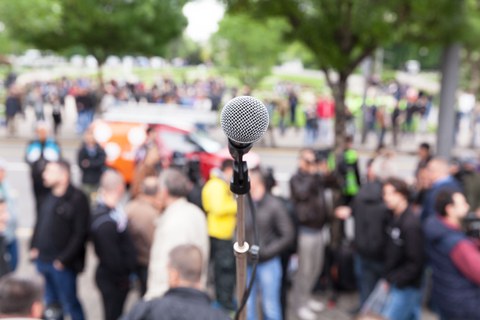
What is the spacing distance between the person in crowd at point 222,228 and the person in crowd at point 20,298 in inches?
83.2

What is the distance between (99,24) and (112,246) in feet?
Result: 40.7

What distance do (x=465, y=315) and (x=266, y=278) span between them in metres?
1.73

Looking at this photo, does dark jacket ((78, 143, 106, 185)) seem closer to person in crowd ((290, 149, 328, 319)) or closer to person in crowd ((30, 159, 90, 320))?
person in crowd ((30, 159, 90, 320))

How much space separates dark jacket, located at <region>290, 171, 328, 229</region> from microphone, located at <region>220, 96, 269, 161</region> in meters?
3.78

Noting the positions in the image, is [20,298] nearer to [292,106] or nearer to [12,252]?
[12,252]

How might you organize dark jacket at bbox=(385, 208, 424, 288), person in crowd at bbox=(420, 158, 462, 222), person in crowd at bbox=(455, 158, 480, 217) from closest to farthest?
dark jacket at bbox=(385, 208, 424, 288) < person in crowd at bbox=(420, 158, 462, 222) < person in crowd at bbox=(455, 158, 480, 217)

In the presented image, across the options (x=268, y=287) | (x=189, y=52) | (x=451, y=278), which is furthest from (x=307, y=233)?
(x=189, y=52)

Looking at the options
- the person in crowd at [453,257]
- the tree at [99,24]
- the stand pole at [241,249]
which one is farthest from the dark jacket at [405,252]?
the tree at [99,24]

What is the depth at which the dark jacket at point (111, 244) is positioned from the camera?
432 centimetres

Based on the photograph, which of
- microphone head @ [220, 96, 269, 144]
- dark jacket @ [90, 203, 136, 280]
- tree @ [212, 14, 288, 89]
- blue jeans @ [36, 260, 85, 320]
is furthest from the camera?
tree @ [212, 14, 288, 89]

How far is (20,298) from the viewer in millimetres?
2934

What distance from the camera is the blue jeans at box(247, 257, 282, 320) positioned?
15.9ft

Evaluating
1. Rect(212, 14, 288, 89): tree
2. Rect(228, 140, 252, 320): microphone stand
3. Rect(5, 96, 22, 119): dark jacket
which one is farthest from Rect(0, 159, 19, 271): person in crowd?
Rect(212, 14, 288, 89): tree

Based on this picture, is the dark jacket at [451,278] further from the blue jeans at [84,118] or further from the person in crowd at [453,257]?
the blue jeans at [84,118]
